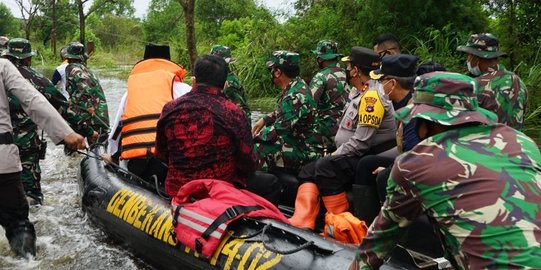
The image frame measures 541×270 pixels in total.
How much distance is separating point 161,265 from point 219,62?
160 cm

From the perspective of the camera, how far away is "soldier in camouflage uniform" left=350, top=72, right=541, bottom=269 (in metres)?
1.93

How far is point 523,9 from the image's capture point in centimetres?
964

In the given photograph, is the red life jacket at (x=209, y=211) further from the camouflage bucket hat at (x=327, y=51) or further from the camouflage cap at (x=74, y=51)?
the camouflage cap at (x=74, y=51)

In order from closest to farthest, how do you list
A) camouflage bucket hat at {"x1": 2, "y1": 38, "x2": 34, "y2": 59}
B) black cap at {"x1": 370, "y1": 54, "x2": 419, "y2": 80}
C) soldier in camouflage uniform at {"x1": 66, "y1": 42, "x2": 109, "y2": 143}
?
black cap at {"x1": 370, "y1": 54, "x2": 419, "y2": 80} < camouflage bucket hat at {"x1": 2, "y1": 38, "x2": 34, "y2": 59} < soldier in camouflage uniform at {"x1": 66, "y1": 42, "x2": 109, "y2": 143}

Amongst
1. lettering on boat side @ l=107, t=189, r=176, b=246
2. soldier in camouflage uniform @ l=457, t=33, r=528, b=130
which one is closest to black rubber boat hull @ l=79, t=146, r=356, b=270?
lettering on boat side @ l=107, t=189, r=176, b=246

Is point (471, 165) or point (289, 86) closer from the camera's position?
point (471, 165)

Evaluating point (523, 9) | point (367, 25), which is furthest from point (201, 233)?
point (367, 25)

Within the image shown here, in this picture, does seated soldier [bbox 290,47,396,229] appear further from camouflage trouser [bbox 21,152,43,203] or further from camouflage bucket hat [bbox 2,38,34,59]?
camouflage bucket hat [bbox 2,38,34,59]

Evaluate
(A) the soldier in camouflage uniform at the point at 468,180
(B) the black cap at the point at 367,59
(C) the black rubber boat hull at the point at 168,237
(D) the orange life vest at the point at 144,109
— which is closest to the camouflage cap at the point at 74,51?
(C) the black rubber boat hull at the point at 168,237

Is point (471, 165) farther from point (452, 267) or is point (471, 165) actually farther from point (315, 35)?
point (315, 35)

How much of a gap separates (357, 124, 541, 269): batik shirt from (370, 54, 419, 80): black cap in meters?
1.73

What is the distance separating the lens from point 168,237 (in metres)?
4.12

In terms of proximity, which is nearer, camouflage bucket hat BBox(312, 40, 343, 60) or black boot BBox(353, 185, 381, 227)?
black boot BBox(353, 185, 381, 227)

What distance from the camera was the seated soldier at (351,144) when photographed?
12.9 ft
